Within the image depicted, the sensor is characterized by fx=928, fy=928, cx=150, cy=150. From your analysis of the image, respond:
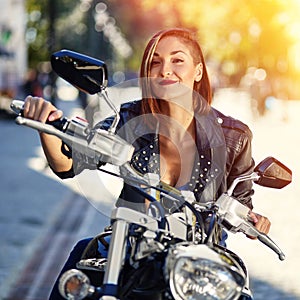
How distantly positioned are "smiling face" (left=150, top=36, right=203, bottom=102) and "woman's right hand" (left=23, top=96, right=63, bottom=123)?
47 centimetres

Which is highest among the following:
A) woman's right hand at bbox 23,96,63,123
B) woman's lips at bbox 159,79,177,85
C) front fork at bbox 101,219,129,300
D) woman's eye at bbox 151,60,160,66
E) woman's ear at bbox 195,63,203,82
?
woman's ear at bbox 195,63,203,82

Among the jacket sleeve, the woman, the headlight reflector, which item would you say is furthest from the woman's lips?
the headlight reflector

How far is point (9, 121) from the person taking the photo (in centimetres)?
3541

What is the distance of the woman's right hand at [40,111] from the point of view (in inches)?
88.0

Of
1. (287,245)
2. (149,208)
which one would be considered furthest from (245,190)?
(287,245)

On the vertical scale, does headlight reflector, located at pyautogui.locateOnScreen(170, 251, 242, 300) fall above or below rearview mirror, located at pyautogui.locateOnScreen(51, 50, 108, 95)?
below

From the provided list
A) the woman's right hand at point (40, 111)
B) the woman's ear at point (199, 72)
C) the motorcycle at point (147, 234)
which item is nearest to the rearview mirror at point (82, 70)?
the motorcycle at point (147, 234)

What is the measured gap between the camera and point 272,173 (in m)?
2.60

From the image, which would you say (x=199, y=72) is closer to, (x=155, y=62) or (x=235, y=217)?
(x=155, y=62)

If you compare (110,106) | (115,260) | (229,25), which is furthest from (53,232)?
(229,25)

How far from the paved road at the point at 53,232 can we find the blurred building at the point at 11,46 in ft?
78.0

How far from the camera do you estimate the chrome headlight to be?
6.74 feet

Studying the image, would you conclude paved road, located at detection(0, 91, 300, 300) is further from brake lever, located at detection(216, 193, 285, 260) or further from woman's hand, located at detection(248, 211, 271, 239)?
brake lever, located at detection(216, 193, 285, 260)

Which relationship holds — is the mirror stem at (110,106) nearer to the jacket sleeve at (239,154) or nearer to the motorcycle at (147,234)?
the motorcycle at (147,234)
